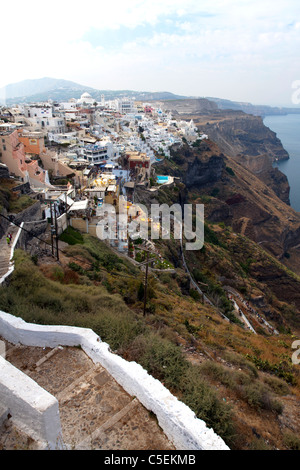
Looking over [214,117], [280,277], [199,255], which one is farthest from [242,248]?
[214,117]

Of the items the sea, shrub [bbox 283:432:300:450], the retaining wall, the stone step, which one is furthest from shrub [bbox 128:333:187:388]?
the sea

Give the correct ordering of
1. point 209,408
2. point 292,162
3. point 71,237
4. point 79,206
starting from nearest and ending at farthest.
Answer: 1. point 209,408
2. point 71,237
3. point 79,206
4. point 292,162

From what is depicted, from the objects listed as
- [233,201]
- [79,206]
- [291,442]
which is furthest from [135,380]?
[233,201]

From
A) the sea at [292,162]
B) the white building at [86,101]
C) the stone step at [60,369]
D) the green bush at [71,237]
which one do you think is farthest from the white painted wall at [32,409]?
the sea at [292,162]

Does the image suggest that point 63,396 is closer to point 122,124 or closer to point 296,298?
point 296,298

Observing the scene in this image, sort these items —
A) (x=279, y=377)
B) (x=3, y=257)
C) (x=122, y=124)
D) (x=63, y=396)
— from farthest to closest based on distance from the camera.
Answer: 1. (x=122, y=124)
2. (x=3, y=257)
3. (x=279, y=377)
4. (x=63, y=396)

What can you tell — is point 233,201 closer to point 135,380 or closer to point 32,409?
point 135,380

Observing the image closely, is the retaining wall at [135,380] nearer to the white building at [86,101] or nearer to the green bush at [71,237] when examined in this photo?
the green bush at [71,237]

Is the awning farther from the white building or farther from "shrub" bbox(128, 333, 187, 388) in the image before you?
the white building
